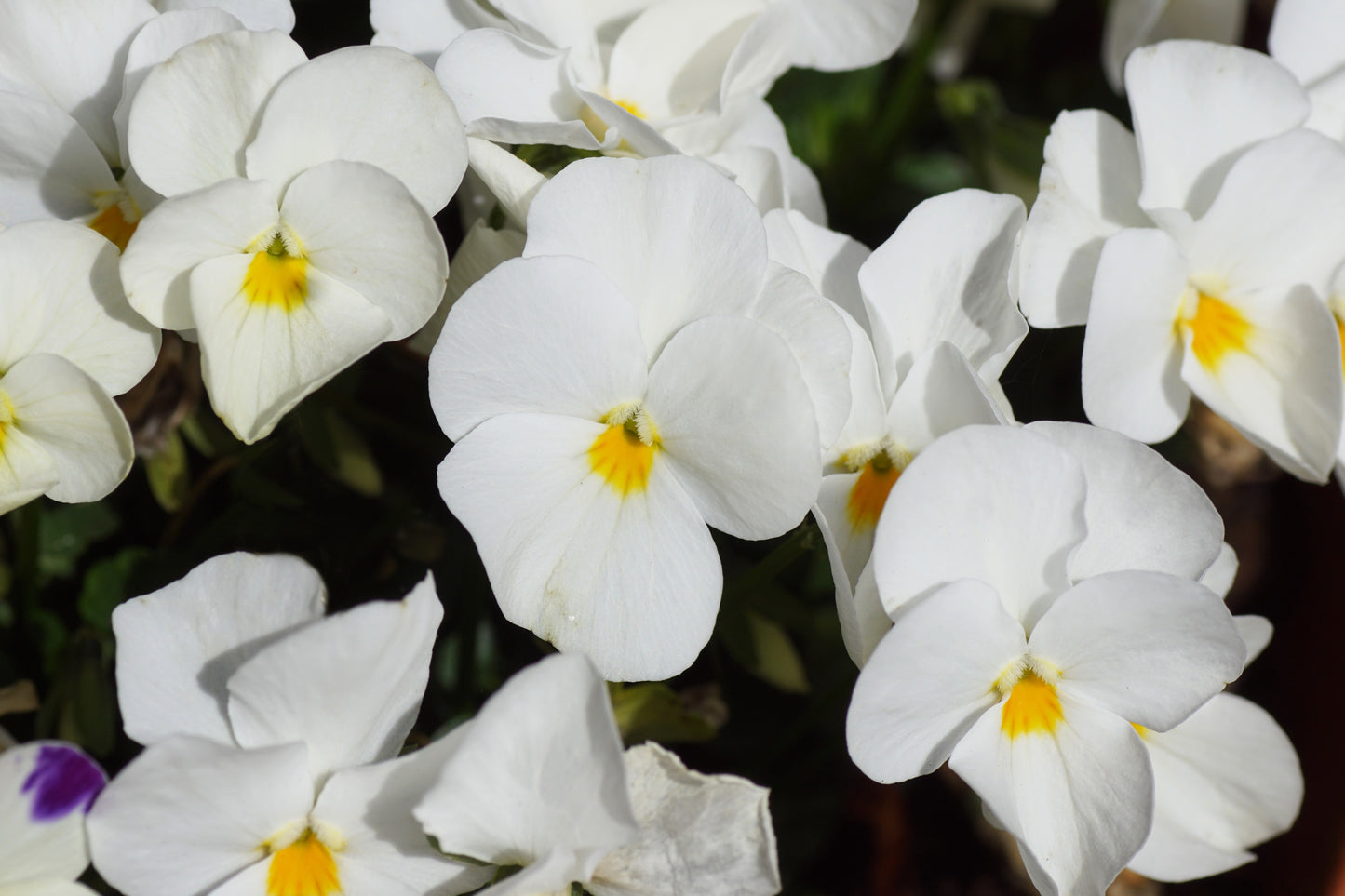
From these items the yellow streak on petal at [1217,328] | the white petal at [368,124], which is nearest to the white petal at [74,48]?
the white petal at [368,124]

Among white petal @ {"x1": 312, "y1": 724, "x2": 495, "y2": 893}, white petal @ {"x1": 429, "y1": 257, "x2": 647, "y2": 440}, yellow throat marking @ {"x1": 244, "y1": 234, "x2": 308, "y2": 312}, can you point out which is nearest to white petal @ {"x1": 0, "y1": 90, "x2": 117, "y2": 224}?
yellow throat marking @ {"x1": 244, "y1": 234, "x2": 308, "y2": 312}

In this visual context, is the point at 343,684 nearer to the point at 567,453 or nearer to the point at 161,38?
the point at 567,453

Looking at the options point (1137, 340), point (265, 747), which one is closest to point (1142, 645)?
point (1137, 340)

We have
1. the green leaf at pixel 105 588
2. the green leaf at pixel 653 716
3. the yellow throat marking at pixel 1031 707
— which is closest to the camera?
the yellow throat marking at pixel 1031 707

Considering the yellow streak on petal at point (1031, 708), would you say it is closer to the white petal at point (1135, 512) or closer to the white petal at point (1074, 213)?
the white petal at point (1135, 512)

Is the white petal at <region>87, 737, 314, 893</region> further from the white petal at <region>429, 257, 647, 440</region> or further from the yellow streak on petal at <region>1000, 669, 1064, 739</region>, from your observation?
the yellow streak on petal at <region>1000, 669, 1064, 739</region>

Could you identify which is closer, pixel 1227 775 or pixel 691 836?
pixel 691 836
